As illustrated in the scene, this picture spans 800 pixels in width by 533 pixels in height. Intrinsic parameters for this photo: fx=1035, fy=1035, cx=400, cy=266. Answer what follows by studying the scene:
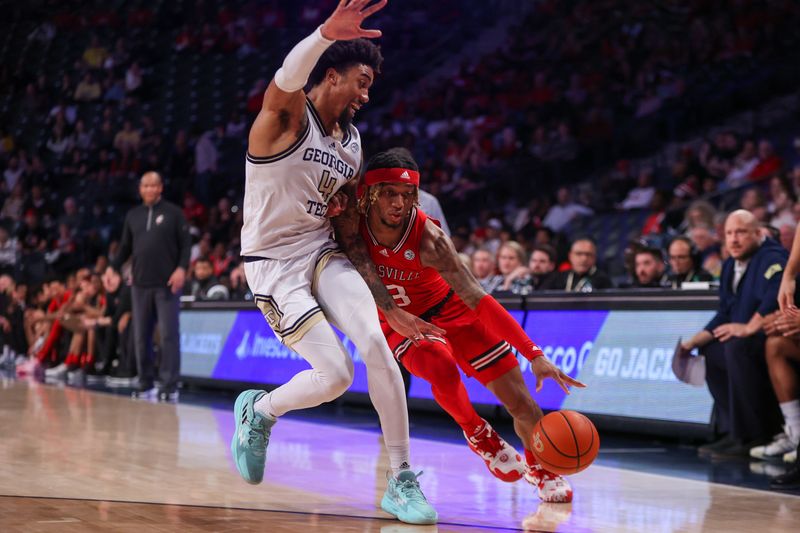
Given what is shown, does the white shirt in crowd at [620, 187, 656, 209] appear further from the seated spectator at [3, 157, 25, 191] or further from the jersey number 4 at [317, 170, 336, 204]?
the seated spectator at [3, 157, 25, 191]

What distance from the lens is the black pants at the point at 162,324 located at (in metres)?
9.69

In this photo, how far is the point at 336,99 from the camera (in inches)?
167

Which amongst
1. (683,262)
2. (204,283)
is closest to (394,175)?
(683,262)

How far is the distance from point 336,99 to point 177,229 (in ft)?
19.2

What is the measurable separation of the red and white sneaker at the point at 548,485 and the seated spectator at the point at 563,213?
10.5 meters

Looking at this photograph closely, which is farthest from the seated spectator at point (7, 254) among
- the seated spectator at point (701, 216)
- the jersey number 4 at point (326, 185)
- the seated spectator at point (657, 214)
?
the jersey number 4 at point (326, 185)

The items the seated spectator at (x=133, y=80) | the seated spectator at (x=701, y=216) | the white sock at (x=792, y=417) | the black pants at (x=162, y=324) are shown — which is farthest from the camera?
the seated spectator at (x=133, y=80)

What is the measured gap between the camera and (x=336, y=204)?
4.39m

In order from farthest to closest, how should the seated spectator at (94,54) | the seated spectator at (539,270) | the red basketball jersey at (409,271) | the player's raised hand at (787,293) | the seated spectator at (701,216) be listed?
the seated spectator at (94,54) < the seated spectator at (701,216) < the seated spectator at (539,270) < the player's raised hand at (787,293) < the red basketball jersey at (409,271)

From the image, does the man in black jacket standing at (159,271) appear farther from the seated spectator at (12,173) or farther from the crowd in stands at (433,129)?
the seated spectator at (12,173)

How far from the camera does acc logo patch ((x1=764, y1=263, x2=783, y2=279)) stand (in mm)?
6402

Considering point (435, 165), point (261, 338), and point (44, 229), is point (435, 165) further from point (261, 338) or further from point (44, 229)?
point (261, 338)

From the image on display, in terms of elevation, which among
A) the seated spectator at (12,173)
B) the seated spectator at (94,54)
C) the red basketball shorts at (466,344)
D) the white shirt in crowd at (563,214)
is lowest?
the red basketball shorts at (466,344)

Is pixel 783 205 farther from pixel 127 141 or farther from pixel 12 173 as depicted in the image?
pixel 12 173
